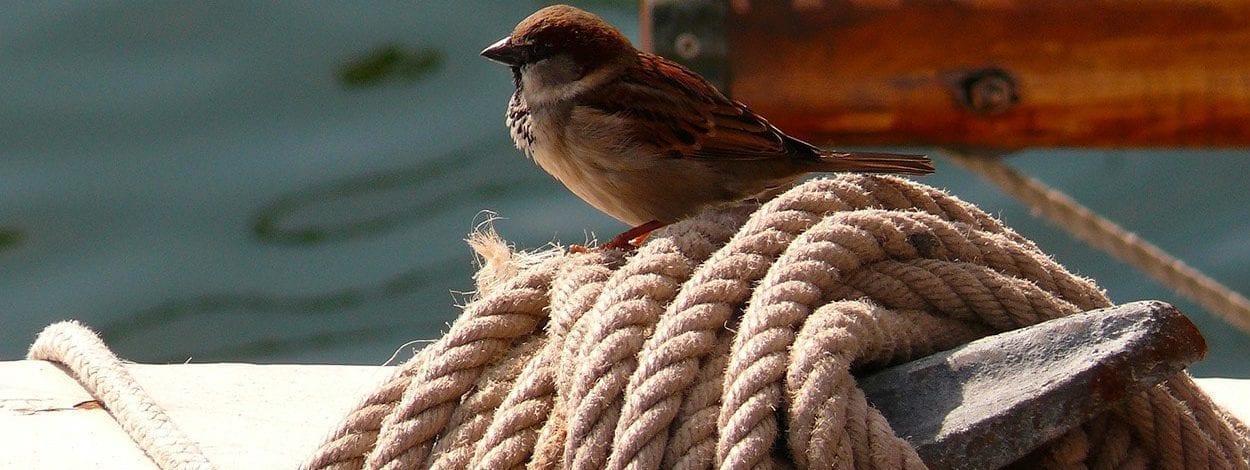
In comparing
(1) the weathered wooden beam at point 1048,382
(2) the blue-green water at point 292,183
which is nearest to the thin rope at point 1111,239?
(2) the blue-green water at point 292,183

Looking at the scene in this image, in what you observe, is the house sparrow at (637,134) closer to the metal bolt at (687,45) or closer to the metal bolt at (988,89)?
the metal bolt at (687,45)

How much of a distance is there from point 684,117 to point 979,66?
0.83 metres

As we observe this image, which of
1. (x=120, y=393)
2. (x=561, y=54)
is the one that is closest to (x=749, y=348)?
(x=120, y=393)

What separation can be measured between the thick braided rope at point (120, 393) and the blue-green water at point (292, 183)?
369cm

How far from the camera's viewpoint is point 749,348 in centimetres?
145

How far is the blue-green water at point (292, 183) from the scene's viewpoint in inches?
242

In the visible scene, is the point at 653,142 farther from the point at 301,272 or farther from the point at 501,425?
the point at 301,272

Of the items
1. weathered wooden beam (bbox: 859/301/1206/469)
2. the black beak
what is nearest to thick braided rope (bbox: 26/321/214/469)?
weathered wooden beam (bbox: 859/301/1206/469)

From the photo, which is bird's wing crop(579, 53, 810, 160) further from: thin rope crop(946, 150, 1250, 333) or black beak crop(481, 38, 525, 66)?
thin rope crop(946, 150, 1250, 333)

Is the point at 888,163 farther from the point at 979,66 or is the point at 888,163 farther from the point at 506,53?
the point at 506,53

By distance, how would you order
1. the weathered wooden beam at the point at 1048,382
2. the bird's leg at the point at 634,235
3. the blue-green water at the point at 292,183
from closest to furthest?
the weathered wooden beam at the point at 1048,382 → the bird's leg at the point at 634,235 → the blue-green water at the point at 292,183

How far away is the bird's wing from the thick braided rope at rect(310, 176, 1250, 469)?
4.73 ft

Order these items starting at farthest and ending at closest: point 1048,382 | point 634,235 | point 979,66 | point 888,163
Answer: point 979,66 < point 888,163 < point 634,235 < point 1048,382

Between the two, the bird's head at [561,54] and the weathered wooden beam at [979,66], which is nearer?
the bird's head at [561,54]
